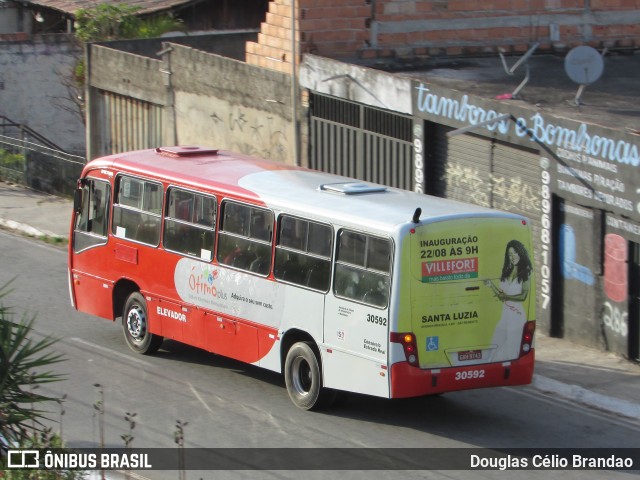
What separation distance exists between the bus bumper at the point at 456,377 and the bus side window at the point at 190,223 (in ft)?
11.6

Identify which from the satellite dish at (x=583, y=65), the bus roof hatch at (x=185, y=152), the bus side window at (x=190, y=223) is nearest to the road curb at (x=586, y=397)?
the bus side window at (x=190, y=223)

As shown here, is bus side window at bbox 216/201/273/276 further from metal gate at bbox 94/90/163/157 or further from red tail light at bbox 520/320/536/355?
metal gate at bbox 94/90/163/157

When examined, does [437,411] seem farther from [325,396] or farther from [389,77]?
[389,77]

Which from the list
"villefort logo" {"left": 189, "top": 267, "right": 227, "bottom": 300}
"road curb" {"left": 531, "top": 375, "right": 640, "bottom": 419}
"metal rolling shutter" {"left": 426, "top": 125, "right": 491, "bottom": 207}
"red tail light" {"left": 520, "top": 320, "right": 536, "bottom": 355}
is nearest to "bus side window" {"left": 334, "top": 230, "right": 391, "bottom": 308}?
"red tail light" {"left": 520, "top": 320, "right": 536, "bottom": 355}

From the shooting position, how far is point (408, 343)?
42.0ft

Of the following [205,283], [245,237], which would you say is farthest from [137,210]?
[245,237]

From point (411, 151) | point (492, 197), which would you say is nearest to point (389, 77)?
point (411, 151)

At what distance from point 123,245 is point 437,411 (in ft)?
16.5

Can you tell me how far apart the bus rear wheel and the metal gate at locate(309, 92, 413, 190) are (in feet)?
22.2

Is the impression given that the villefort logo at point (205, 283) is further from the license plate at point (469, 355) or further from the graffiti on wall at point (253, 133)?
the graffiti on wall at point (253, 133)

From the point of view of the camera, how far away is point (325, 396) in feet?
45.5

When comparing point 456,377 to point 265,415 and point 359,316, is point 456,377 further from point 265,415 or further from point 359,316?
point 265,415

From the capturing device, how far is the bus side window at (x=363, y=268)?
42.4ft

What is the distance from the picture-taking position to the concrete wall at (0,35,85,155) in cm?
3362
